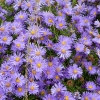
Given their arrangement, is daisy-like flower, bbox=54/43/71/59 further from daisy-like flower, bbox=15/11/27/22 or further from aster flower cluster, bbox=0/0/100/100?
daisy-like flower, bbox=15/11/27/22

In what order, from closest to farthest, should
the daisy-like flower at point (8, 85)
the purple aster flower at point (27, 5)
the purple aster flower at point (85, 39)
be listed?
the daisy-like flower at point (8, 85) < the purple aster flower at point (85, 39) < the purple aster flower at point (27, 5)

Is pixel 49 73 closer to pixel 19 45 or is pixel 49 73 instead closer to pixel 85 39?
pixel 19 45

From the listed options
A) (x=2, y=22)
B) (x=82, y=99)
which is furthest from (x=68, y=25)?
(x=82, y=99)

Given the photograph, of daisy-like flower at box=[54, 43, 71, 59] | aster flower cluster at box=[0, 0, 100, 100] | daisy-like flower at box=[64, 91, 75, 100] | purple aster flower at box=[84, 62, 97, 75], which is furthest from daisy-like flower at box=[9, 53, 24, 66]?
purple aster flower at box=[84, 62, 97, 75]

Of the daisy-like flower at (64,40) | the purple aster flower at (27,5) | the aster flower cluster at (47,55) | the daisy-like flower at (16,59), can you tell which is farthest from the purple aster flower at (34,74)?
the purple aster flower at (27,5)

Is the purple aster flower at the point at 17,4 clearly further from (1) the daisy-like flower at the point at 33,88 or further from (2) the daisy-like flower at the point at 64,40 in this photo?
(1) the daisy-like flower at the point at 33,88

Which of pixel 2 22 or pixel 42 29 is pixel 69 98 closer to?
pixel 42 29
